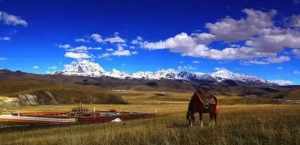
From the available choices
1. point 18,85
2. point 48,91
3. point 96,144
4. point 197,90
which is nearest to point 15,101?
point 48,91

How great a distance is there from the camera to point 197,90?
2677 cm

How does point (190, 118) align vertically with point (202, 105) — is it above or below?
below

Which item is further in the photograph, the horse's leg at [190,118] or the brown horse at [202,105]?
the brown horse at [202,105]

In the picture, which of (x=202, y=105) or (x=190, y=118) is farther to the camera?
(x=202, y=105)

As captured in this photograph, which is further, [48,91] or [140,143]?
[48,91]

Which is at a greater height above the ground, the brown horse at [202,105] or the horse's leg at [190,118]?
the brown horse at [202,105]

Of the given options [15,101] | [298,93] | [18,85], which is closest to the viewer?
[15,101]

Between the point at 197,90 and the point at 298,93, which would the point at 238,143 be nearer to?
the point at 197,90

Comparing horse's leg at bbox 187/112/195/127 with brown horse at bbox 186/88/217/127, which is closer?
horse's leg at bbox 187/112/195/127

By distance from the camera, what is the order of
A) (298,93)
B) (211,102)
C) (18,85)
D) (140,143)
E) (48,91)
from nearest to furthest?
(140,143) < (211,102) < (48,91) < (18,85) < (298,93)

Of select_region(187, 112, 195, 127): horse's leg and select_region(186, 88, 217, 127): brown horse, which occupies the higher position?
select_region(186, 88, 217, 127): brown horse

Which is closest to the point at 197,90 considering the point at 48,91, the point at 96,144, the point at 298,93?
the point at 96,144

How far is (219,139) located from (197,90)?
15067mm

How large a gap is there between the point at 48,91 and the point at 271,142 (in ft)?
363
